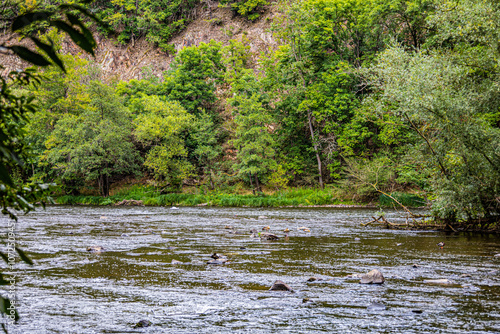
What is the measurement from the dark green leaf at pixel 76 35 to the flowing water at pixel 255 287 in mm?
3376

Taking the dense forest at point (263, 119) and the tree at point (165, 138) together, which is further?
the tree at point (165, 138)

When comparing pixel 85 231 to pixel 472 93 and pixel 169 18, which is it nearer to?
pixel 472 93

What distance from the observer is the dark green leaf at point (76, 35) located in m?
1.20

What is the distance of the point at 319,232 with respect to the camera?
16.0 meters

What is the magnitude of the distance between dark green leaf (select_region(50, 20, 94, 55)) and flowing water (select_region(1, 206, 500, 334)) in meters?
3.38

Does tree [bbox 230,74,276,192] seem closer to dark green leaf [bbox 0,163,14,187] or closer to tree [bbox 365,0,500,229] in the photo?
tree [bbox 365,0,500,229]

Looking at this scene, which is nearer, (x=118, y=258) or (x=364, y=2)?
(x=118, y=258)

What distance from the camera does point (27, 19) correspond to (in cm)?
117

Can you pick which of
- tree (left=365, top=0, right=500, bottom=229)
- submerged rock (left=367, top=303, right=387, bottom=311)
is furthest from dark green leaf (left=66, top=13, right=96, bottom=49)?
tree (left=365, top=0, right=500, bottom=229)

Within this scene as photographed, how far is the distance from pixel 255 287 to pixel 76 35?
658 cm

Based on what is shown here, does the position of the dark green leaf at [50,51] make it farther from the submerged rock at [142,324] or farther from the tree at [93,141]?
the tree at [93,141]

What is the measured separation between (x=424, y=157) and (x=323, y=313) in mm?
11068

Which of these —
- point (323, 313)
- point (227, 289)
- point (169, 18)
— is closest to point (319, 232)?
point (227, 289)

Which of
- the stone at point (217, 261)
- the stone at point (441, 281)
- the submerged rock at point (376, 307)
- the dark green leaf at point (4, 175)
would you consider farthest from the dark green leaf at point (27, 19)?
the stone at point (217, 261)
